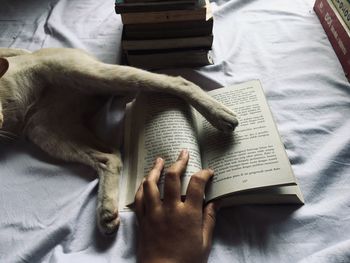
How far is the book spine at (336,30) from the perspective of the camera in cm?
88

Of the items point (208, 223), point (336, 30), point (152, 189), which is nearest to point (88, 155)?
point (152, 189)

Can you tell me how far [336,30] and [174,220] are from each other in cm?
74

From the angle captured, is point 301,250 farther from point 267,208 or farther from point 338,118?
point 338,118

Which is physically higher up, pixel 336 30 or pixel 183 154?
pixel 336 30

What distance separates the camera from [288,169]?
0.63 m

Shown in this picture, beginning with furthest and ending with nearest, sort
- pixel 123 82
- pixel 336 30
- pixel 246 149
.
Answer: pixel 336 30 → pixel 123 82 → pixel 246 149

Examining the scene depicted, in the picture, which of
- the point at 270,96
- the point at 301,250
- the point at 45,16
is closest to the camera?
the point at 301,250

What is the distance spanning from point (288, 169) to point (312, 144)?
162 millimetres

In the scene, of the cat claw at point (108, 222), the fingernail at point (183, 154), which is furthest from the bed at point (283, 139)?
the fingernail at point (183, 154)

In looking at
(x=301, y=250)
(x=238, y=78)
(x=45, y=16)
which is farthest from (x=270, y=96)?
(x=45, y=16)

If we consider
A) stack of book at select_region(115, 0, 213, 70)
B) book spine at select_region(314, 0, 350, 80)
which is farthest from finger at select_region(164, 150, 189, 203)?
book spine at select_region(314, 0, 350, 80)

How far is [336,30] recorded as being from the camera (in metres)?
0.93

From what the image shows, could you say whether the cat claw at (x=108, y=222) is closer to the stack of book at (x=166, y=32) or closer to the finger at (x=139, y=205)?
the finger at (x=139, y=205)

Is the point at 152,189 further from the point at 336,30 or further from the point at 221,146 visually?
the point at 336,30
